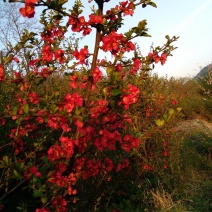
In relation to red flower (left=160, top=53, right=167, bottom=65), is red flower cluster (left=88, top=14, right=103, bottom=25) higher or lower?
higher

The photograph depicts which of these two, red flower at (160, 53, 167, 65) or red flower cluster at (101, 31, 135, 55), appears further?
red flower at (160, 53, 167, 65)

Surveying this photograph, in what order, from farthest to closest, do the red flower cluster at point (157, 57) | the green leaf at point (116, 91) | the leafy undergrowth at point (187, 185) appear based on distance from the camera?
1. the leafy undergrowth at point (187, 185)
2. the red flower cluster at point (157, 57)
3. the green leaf at point (116, 91)

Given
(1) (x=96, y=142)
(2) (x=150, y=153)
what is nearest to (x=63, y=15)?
(1) (x=96, y=142)

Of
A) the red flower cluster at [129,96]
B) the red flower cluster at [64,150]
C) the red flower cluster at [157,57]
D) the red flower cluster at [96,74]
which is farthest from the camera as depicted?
the red flower cluster at [157,57]

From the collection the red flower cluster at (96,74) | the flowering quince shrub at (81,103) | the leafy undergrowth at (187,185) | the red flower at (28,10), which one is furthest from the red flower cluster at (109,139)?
the leafy undergrowth at (187,185)

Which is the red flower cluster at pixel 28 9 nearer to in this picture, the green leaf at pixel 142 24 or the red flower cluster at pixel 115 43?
the red flower cluster at pixel 115 43

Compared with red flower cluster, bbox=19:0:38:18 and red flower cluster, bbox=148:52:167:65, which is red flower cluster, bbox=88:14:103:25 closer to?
red flower cluster, bbox=19:0:38:18

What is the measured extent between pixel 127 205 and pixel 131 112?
1.52 metres

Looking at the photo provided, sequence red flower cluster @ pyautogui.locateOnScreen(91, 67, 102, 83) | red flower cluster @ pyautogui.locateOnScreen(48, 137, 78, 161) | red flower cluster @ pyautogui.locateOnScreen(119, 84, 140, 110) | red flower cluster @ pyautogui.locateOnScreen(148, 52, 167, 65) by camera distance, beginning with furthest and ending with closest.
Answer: red flower cluster @ pyautogui.locateOnScreen(148, 52, 167, 65) < red flower cluster @ pyautogui.locateOnScreen(48, 137, 78, 161) < red flower cluster @ pyautogui.locateOnScreen(91, 67, 102, 83) < red flower cluster @ pyautogui.locateOnScreen(119, 84, 140, 110)

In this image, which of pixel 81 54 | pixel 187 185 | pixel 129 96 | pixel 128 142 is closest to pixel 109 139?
pixel 128 142

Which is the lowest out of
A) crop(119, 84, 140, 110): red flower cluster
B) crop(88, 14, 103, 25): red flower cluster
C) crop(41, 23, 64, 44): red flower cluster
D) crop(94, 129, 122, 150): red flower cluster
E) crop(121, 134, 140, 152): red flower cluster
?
crop(121, 134, 140, 152): red flower cluster

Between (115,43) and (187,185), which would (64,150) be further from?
(187,185)

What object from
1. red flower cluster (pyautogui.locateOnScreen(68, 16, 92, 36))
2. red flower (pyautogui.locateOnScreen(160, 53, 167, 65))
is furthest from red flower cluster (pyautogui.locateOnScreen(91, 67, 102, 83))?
red flower (pyautogui.locateOnScreen(160, 53, 167, 65))

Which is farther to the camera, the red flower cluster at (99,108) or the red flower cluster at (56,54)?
the red flower cluster at (56,54)
